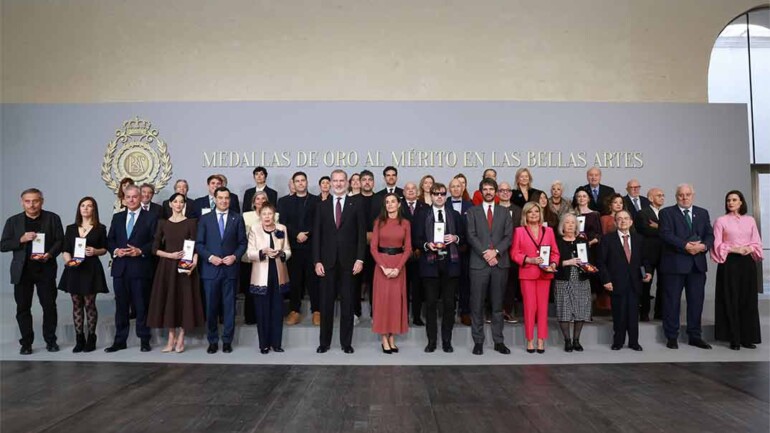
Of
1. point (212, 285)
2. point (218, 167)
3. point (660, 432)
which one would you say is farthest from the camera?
point (218, 167)

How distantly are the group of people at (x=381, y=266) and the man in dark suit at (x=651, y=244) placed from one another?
335 millimetres

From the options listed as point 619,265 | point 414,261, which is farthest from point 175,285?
point 619,265

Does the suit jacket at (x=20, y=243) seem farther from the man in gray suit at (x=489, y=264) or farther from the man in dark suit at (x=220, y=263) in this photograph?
the man in gray suit at (x=489, y=264)

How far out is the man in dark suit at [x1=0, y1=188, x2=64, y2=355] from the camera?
482cm

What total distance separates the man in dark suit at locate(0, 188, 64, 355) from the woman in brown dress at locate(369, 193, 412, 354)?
3361mm

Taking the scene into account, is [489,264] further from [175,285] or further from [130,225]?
[130,225]

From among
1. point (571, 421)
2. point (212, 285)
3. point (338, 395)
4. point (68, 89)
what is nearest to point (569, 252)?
point (571, 421)

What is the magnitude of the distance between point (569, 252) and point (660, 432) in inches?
90.6

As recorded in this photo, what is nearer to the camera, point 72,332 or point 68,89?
point 72,332

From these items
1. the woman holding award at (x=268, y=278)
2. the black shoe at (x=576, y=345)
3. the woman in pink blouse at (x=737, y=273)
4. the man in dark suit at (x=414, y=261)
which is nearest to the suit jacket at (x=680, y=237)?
the woman in pink blouse at (x=737, y=273)

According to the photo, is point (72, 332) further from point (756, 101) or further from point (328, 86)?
point (756, 101)

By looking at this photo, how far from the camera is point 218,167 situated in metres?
7.43

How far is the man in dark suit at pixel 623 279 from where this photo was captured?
491 centimetres

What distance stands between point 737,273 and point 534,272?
89.5 inches
